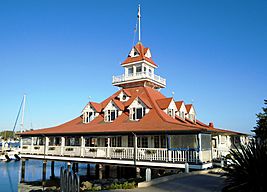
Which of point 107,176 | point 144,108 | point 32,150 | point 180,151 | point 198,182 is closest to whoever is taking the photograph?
point 198,182

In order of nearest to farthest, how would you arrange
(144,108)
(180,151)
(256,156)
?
1. (256,156)
2. (180,151)
3. (144,108)

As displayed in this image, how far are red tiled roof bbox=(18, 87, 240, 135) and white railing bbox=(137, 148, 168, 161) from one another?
5.50ft

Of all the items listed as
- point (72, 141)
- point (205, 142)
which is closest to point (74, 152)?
point (72, 141)

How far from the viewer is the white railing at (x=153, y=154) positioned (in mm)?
20252

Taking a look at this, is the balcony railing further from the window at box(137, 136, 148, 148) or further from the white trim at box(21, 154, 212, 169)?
the window at box(137, 136, 148, 148)

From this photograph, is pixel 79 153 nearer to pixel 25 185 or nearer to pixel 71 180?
pixel 25 185

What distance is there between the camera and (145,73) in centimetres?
3022

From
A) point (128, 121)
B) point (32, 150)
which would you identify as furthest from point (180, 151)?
point (32, 150)

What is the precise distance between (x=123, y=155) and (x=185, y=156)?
5825mm

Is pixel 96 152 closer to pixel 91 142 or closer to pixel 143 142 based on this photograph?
pixel 143 142

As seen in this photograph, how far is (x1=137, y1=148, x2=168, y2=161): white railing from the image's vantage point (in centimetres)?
2025

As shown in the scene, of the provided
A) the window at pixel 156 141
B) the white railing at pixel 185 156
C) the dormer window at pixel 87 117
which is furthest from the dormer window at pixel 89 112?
the white railing at pixel 185 156

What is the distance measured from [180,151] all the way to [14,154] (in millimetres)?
53727

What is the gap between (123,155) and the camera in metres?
22.4
